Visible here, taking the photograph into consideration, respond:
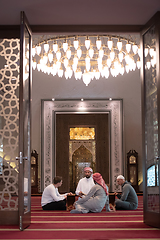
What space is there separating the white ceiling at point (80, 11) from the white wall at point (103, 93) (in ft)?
17.8

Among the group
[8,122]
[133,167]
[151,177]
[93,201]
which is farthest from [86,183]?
[133,167]

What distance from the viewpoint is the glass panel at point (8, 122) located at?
390 cm

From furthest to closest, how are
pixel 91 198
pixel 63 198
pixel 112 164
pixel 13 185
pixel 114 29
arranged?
pixel 112 164 → pixel 63 198 → pixel 91 198 → pixel 114 29 → pixel 13 185

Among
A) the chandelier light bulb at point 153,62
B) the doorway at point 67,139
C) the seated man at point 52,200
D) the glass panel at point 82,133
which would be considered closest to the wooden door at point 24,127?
the chandelier light bulb at point 153,62

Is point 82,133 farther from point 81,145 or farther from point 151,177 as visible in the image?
point 151,177

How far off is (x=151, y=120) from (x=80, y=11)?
158cm

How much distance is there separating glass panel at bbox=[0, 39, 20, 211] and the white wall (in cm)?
536

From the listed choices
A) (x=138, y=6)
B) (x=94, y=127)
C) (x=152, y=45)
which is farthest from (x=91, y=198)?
(x=94, y=127)

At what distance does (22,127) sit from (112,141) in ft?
19.5

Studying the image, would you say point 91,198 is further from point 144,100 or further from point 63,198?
point 144,100

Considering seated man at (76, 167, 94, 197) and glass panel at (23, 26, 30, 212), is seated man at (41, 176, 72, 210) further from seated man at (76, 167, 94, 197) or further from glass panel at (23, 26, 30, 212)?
glass panel at (23, 26, 30, 212)

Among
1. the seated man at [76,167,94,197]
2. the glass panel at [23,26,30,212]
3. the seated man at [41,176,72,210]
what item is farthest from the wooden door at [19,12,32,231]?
the seated man at [76,167,94,197]

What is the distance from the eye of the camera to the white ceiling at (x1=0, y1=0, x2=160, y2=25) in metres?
3.60

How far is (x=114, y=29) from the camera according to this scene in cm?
421
